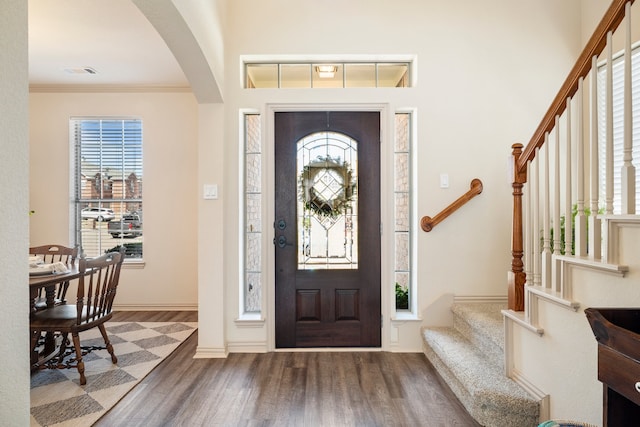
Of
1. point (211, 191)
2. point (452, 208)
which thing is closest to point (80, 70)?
point (211, 191)

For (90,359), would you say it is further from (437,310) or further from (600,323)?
(600,323)

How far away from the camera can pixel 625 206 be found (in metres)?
1.40

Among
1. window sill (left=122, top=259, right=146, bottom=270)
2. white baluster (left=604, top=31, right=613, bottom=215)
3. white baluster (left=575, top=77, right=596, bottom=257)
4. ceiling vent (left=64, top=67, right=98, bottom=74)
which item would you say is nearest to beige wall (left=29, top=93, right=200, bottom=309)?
window sill (left=122, top=259, right=146, bottom=270)

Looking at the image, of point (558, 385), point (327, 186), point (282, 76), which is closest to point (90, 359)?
point (327, 186)

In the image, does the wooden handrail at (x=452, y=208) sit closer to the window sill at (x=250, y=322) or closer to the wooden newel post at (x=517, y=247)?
the wooden newel post at (x=517, y=247)

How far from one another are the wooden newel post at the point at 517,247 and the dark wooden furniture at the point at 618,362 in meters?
1.02

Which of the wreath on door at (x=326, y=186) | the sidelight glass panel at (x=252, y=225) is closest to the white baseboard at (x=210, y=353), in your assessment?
the sidelight glass panel at (x=252, y=225)

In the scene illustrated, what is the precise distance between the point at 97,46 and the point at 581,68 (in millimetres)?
3996

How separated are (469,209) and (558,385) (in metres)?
1.60

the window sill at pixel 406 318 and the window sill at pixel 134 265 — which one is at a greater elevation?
the window sill at pixel 134 265

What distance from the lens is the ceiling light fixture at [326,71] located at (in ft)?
10.7

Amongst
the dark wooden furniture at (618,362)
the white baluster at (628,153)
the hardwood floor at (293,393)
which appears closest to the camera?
the dark wooden furniture at (618,362)

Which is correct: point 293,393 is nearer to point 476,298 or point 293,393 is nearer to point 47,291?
point 476,298

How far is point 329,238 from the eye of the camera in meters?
3.23
